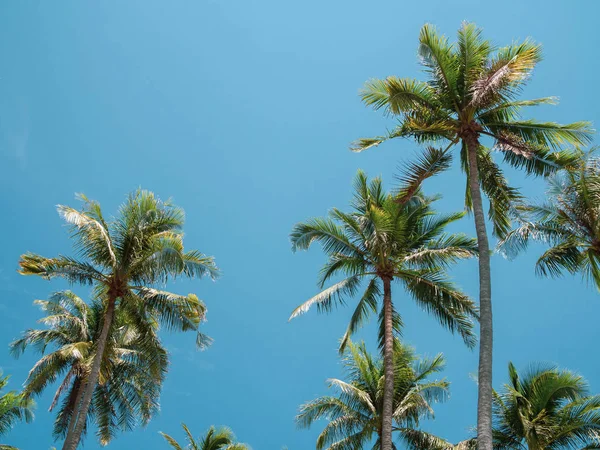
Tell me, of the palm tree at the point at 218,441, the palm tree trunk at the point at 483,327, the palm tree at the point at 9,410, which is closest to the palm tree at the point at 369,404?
the palm tree at the point at 218,441

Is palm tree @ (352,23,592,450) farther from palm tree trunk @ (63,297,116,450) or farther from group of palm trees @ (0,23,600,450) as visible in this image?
palm tree trunk @ (63,297,116,450)

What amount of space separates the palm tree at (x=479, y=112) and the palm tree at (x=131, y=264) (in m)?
8.07

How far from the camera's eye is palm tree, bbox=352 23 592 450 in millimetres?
15938

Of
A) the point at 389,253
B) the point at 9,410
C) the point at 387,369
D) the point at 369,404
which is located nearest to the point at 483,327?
the point at 387,369

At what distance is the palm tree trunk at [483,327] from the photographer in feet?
39.9

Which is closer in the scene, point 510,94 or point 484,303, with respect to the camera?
point 484,303

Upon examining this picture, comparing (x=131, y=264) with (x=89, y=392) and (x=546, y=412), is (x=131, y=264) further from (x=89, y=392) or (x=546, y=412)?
(x=546, y=412)

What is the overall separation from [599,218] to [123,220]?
14.9 metres

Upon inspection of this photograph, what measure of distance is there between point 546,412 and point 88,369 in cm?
1707

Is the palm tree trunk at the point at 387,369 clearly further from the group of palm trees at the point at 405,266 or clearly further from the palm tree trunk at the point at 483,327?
the palm tree trunk at the point at 483,327

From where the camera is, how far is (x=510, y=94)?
53.2 ft

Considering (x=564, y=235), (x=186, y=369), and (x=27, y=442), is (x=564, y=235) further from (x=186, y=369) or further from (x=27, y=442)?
(x=27, y=442)

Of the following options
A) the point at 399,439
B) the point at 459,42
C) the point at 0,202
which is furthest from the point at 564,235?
the point at 0,202

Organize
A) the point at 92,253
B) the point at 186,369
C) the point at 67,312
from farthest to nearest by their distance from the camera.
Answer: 1. the point at 186,369
2. the point at 67,312
3. the point at 92,253
